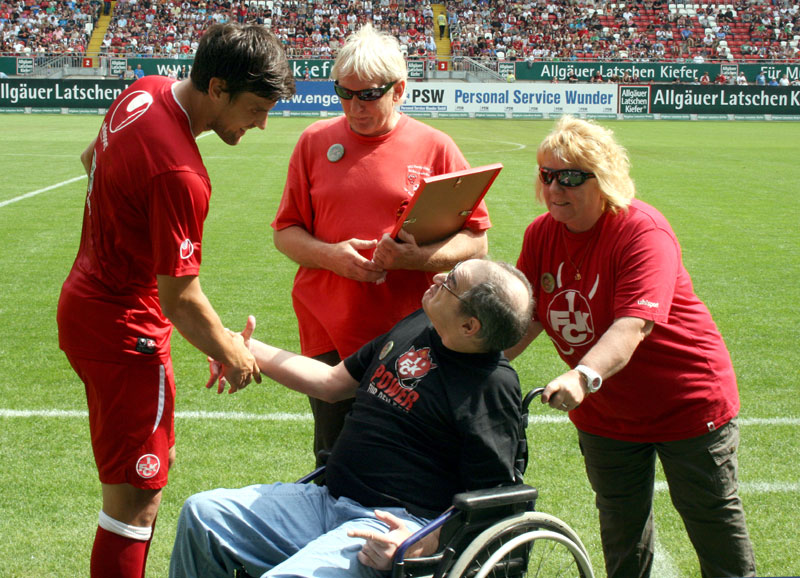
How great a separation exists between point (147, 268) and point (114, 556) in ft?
3.41

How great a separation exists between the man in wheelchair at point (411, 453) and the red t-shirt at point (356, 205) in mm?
766

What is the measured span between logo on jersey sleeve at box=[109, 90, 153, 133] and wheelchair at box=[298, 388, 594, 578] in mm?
1605

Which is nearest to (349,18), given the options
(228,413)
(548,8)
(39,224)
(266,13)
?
(266,13)

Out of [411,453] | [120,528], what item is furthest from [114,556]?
[411,453]

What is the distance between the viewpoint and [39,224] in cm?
1220

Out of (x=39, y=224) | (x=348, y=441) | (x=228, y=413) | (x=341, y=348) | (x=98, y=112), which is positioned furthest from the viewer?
(x=98, y=112)

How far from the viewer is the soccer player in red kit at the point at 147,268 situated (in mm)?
2740

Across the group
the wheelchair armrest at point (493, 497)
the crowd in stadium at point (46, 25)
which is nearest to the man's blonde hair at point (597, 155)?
the wheelchair armrest at point (493, 497)

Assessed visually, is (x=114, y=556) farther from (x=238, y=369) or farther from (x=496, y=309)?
(x=496, y=309)

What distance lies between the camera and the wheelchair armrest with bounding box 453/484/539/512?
2613 millimetres

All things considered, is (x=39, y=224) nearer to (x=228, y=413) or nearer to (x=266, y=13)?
(x=228, y=413)

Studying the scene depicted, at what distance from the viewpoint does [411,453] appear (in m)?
2.89

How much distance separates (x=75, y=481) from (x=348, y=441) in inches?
90.0

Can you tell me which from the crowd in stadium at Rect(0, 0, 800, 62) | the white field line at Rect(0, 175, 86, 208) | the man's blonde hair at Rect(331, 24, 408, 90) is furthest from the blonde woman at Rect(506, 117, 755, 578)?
the crowd in stadium at Rect(0, 0, 800, 62)
